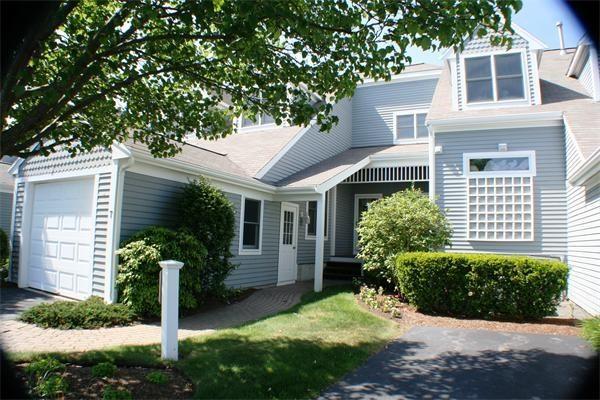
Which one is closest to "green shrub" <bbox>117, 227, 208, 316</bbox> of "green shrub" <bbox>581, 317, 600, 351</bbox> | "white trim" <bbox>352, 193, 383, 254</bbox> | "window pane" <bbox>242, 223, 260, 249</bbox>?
"window pane" <bbox>242, 223, 260, 249</bbox>

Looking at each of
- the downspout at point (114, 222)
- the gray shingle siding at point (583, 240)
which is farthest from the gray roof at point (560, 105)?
the downspout at point (114, 222)

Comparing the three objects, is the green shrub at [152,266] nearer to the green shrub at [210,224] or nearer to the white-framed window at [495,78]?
the green shrub at [210,224]

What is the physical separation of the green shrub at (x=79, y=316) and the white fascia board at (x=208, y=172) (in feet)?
10.2

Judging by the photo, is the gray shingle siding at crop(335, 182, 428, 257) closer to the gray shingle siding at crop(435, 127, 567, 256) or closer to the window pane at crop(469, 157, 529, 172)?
the gray shingle siding at crop(435, 127, 567, 256)

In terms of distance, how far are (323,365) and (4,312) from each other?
6755 mm

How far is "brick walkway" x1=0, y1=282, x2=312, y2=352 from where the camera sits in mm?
6160

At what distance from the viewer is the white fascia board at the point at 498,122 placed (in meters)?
11.5

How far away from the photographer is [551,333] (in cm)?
729

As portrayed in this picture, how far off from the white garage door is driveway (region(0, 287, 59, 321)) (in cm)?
32

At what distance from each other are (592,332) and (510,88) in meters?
8.66

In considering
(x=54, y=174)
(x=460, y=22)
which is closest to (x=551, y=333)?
(x=460, y=22)

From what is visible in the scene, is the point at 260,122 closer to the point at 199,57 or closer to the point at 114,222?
the point at 114,222

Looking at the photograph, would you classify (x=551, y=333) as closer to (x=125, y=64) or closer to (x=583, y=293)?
(x=583, y=293)

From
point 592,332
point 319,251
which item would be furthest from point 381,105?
point 592,332
